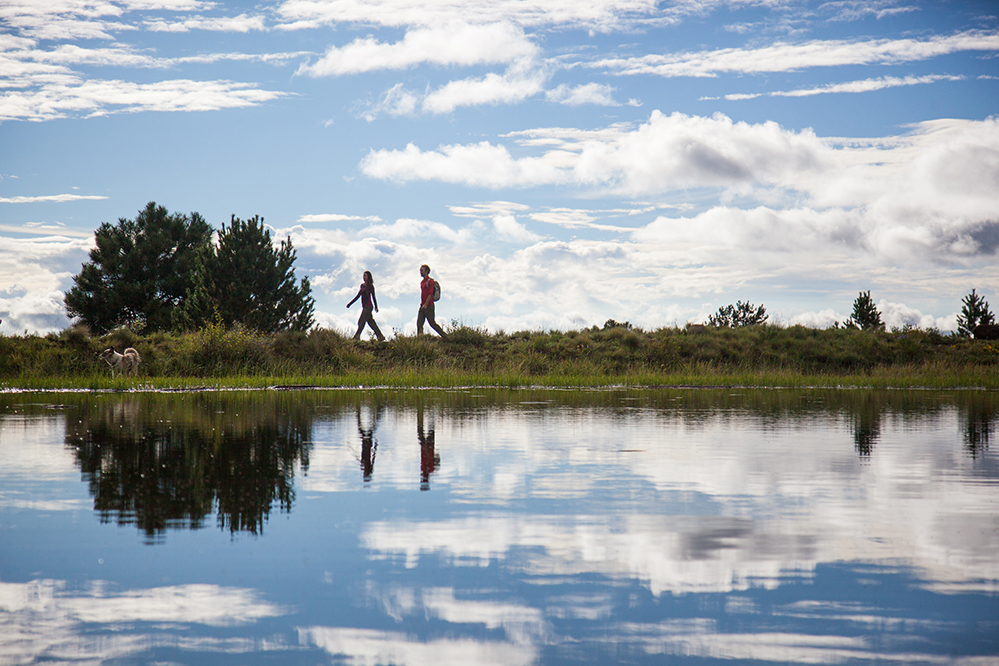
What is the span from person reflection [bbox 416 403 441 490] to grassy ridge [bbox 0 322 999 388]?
48.3 feet

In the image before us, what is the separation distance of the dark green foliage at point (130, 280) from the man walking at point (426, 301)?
86.0 ft

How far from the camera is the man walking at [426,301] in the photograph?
34.3m

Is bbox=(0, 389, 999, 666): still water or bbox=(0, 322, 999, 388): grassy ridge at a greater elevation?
bbox=(0, 322, 999, 388): grassy ridge

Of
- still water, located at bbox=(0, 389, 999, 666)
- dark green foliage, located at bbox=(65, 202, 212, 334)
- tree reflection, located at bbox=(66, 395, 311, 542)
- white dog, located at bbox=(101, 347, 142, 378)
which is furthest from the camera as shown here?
dark green foliage, located at bbox=(65, 202, 212, 334)

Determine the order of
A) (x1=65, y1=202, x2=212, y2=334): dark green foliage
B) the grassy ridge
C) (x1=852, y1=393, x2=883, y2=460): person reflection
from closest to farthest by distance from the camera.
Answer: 1. (x1=852, y1=393, x2=883, y2=460): person reflection
2. the grassy ridge
3. (x1=65, y1=202, x2=212, y2=334): dark green foliage

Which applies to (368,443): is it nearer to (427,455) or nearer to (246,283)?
(427,455)

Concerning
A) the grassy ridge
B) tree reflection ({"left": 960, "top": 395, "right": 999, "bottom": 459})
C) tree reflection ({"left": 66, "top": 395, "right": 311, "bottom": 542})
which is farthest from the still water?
the grassy ridge

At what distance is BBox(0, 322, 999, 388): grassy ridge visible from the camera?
2998 cm

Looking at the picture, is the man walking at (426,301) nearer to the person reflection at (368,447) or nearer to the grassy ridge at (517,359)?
the grassy ridge at (517,359)

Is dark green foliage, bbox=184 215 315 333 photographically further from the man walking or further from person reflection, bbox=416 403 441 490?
person reflection, bbox=416 403 441 490

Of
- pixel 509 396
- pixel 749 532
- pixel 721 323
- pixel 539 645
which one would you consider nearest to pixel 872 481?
pixel 749 532

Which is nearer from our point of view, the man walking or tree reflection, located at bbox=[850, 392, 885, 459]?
tree reflection, located at bbox=[850, 392, 885, 459]

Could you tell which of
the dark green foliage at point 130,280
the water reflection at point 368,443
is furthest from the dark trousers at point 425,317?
the dark green foliage at point 130,280

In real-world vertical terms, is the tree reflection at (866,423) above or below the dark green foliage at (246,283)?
below
